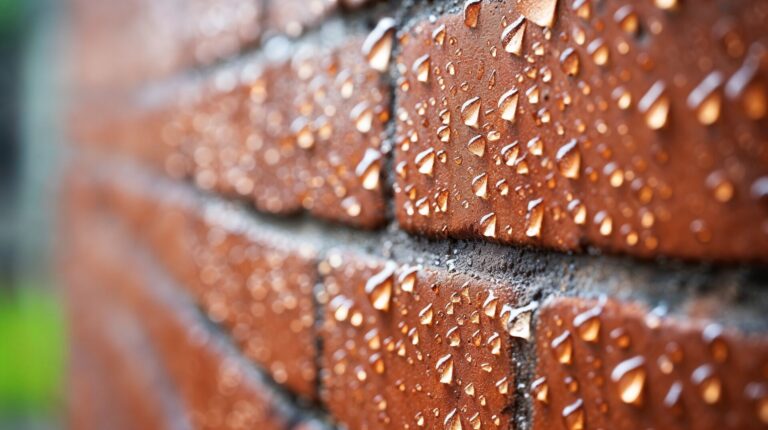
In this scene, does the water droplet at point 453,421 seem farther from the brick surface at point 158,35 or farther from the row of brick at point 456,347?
the brick surface at point 158,35

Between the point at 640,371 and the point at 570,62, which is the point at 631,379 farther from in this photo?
the point at 570,62

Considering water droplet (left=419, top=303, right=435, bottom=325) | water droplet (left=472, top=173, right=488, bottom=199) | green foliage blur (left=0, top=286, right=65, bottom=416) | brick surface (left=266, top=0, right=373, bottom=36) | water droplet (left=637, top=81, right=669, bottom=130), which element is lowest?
green foliage blur (left=0, top=286, right=65, bottom=416)

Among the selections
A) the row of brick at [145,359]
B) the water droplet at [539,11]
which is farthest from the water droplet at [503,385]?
the row of brick at [145,359]

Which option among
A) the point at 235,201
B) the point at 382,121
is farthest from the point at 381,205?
the point at 235,201

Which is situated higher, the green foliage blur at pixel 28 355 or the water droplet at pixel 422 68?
the water droplet at pixel 422 68

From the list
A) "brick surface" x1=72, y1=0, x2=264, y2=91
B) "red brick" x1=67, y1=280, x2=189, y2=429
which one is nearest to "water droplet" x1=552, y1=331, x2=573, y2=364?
"brick surface" x1=72, y1=0, x2=264, y2=91

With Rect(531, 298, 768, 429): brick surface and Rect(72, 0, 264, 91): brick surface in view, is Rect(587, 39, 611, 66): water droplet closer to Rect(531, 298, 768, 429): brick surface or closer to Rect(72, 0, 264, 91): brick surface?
Rect(531, 298, 768, 429): brick surface
